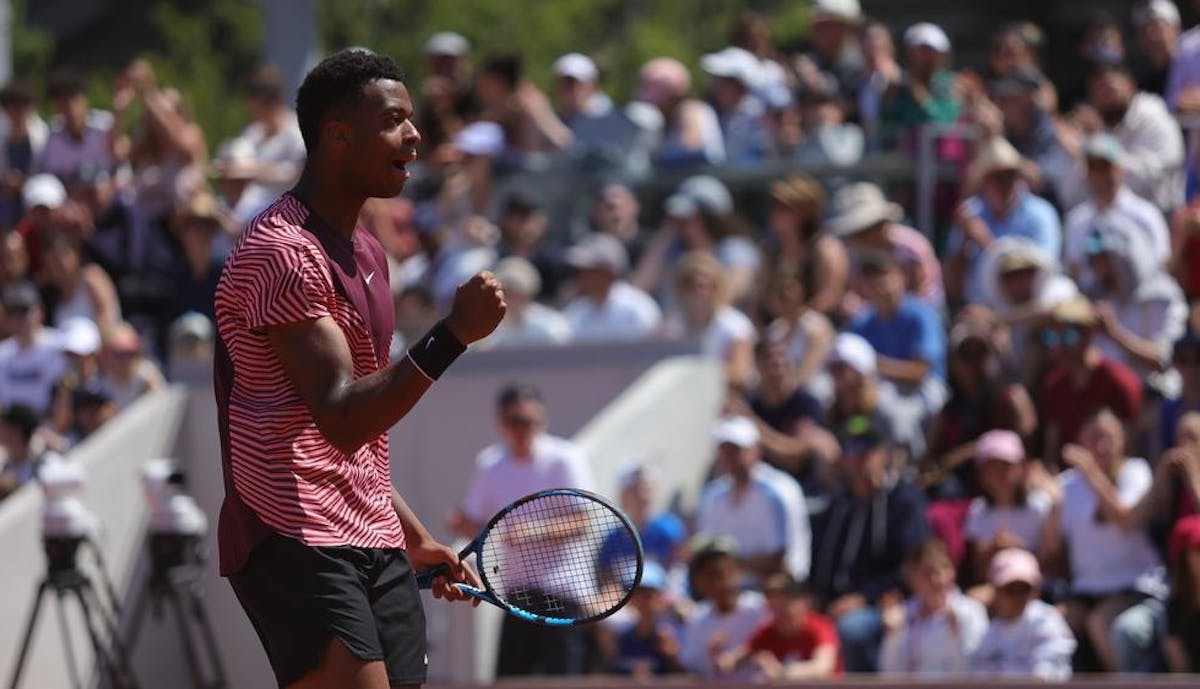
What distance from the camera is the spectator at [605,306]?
41.2 feet

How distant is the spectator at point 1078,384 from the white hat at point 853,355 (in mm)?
837

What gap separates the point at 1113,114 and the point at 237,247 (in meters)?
8.10

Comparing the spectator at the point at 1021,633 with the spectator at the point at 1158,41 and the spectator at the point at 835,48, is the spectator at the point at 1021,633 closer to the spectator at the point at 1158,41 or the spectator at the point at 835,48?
the spectator at the point at 1158,41

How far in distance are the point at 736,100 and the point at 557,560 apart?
8694mm

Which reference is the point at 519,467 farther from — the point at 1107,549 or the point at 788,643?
the point at 1107,549

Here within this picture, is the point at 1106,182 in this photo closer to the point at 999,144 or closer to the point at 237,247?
the point at 999,144

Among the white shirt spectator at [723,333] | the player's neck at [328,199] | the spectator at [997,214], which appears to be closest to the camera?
the player's neck at [328,199]

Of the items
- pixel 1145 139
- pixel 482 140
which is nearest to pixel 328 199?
pixel 1145 139

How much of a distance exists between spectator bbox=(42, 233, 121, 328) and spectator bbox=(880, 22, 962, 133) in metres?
4.69

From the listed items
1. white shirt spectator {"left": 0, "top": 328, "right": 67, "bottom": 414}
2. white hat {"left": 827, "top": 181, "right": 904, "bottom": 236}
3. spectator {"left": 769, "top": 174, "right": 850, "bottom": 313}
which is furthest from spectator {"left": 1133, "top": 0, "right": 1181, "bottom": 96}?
white shirt spectator {"left": 0, "top": 328, "right": 67, "bottom": 414}

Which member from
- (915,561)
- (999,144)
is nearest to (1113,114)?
(999,144)

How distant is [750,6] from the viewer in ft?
83.1

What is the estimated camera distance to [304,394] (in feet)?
15.1

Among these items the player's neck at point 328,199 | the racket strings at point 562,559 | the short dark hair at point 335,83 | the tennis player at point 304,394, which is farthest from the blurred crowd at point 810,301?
the short dark hair at point 335,83
